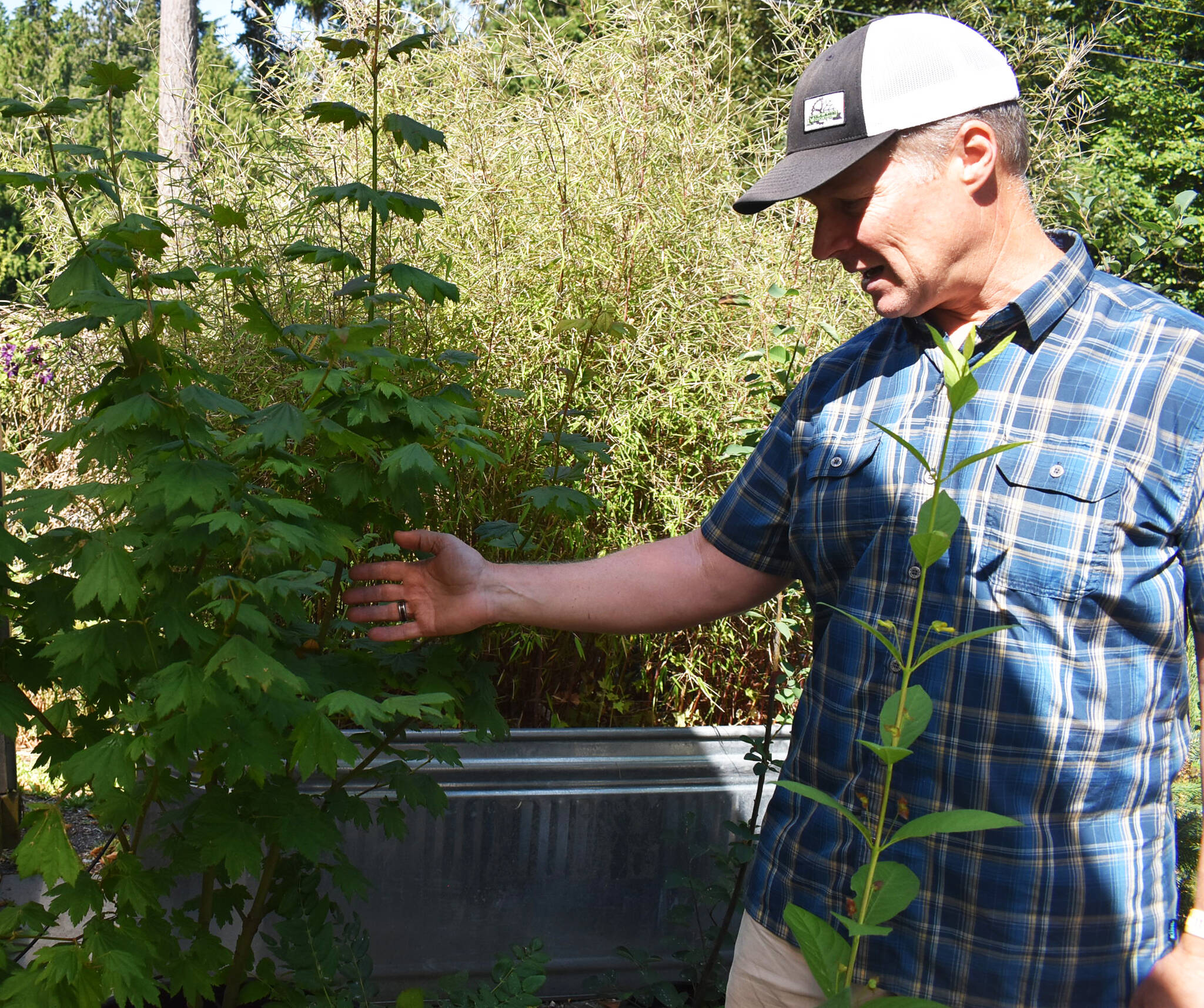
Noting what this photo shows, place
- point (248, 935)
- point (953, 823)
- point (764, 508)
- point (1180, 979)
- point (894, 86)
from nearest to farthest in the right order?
point (953, 823), point (1180, 979), point (894, 86), point (764, 508), point (248, 935)

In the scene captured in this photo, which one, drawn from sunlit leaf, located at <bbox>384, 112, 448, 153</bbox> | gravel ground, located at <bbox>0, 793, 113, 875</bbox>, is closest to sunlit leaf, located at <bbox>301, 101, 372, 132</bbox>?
sunlit leaf, located at <bbox>384, 112, 448, 153</bbox>

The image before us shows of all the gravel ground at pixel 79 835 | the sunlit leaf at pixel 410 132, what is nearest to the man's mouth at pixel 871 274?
the sunlit leaf at pixel 410 132

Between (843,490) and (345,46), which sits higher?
(345,46)

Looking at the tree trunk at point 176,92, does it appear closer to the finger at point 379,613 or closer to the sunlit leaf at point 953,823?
the finger at point 379,613

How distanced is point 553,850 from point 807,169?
177 cm

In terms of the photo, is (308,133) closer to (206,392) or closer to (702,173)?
(702,173)

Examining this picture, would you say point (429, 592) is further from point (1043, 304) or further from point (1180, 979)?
point (1180, 979)

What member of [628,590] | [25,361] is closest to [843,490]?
[628,590]

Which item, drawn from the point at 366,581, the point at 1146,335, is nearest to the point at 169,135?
the point at 366,581

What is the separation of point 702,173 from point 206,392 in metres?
2.24

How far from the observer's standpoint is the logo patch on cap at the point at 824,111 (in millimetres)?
1300

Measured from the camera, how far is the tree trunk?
364 centimetres

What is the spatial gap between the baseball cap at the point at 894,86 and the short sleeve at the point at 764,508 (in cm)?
37

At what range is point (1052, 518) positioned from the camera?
1210mm
